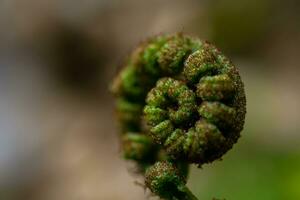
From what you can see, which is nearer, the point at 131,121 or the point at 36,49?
the point at 131,121

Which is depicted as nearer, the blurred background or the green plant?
the green plant

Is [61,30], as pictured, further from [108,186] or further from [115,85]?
[115,85]

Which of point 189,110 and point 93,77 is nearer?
point 189,110

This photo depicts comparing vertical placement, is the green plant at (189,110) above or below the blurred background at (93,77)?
below

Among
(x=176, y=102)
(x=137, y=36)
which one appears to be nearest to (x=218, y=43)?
(x=137, y=36)

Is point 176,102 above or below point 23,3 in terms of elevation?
below

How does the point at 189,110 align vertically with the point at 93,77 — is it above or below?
below

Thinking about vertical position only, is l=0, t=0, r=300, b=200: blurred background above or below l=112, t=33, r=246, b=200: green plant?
above

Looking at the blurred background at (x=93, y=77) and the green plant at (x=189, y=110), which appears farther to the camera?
the blurred background at (x=93, y=77)
